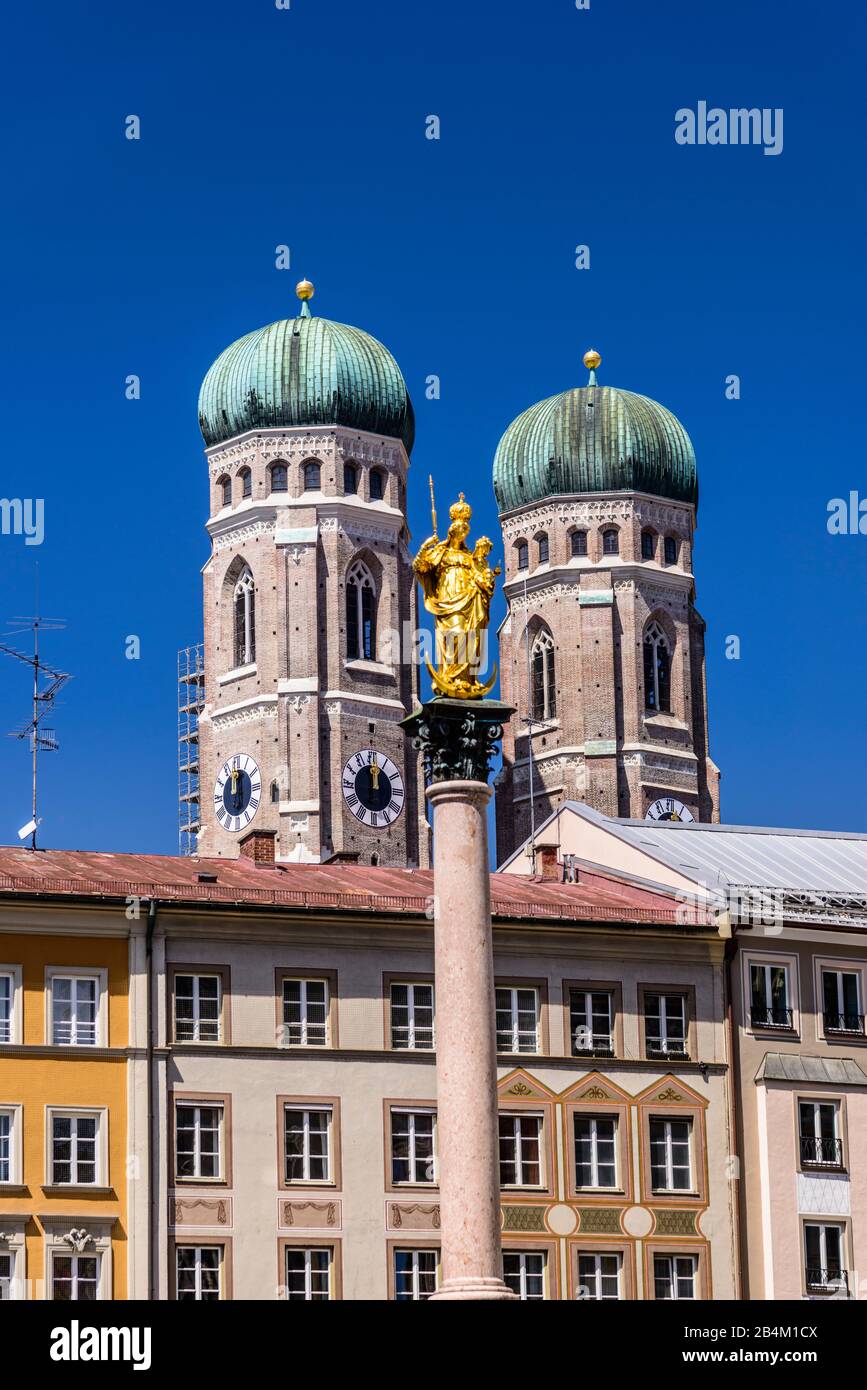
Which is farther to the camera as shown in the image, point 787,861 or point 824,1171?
point 787,861

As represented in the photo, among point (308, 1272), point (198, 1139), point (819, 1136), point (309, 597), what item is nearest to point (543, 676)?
point (309, 597)

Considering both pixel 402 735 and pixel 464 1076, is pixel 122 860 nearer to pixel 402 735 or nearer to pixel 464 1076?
pixel 464 1076

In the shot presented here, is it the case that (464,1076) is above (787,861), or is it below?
below

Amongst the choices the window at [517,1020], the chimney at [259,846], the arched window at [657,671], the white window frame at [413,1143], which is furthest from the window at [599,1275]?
the arched window at [657,671]

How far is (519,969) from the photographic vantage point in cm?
7206

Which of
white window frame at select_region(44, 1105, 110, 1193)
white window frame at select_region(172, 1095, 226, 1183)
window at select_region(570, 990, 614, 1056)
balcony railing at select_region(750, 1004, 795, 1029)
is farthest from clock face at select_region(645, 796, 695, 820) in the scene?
white window frame at select_region(44, 1105, 110, 1193)

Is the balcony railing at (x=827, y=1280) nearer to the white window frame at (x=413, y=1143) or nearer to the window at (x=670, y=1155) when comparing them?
the window at (x=670, y=1155)

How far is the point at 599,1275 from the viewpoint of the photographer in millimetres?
70312

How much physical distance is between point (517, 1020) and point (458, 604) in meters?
17.3

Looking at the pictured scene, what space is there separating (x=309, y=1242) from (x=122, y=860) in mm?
11283

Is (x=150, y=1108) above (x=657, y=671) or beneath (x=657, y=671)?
beneath

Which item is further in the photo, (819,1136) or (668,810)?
(668,810)

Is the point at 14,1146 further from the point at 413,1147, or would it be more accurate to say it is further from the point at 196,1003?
the point at 413,1147
